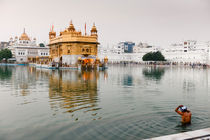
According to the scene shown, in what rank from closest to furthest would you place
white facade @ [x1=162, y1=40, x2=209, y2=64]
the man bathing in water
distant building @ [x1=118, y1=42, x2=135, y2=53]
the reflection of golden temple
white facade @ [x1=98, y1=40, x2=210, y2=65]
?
the man bathing in water, the reflection of golden temple, white facade @ [x1=162, y1=40, x2=209, y2=64], white facade @ [x1=98, y1=40, x2=210, y2=65], distant building @ [x1=118, y1=42, x2=135, y2=53]

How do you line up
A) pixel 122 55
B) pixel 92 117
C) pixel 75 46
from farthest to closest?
pixel 122 55
pixel 75 46
pixel 92 117

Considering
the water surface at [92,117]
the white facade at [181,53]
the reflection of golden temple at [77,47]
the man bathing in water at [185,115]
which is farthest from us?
the white facade at [181,53]

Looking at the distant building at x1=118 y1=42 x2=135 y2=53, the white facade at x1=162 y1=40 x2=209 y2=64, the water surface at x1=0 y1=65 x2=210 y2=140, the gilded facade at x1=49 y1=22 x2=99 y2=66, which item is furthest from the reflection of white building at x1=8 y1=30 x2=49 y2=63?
the water surface at x1=0 y1=65 x2=210 y2=140

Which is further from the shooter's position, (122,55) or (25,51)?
(122,55)

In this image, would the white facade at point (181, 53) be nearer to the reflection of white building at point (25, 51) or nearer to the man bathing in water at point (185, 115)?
the reflection of white building at point (25, 51)

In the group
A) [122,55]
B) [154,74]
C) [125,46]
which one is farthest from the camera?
[125,46]

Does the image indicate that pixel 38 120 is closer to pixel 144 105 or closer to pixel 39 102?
pixel 39 102

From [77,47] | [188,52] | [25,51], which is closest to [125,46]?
[188,52]

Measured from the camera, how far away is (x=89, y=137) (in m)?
6.89

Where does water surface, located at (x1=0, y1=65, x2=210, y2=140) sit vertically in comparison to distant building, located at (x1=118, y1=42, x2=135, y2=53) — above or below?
below

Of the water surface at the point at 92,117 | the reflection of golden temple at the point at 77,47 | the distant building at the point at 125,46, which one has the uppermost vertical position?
the distant building at the point at 125,46

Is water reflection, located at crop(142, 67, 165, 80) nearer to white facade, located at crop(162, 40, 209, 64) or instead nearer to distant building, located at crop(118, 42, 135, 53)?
white facade, located at crop(162, 40, 209, 64)

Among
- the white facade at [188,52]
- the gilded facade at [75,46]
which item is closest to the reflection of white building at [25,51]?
the gilded facade at [75,46]

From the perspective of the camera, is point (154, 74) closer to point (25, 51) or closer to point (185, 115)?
point (185, 115)
